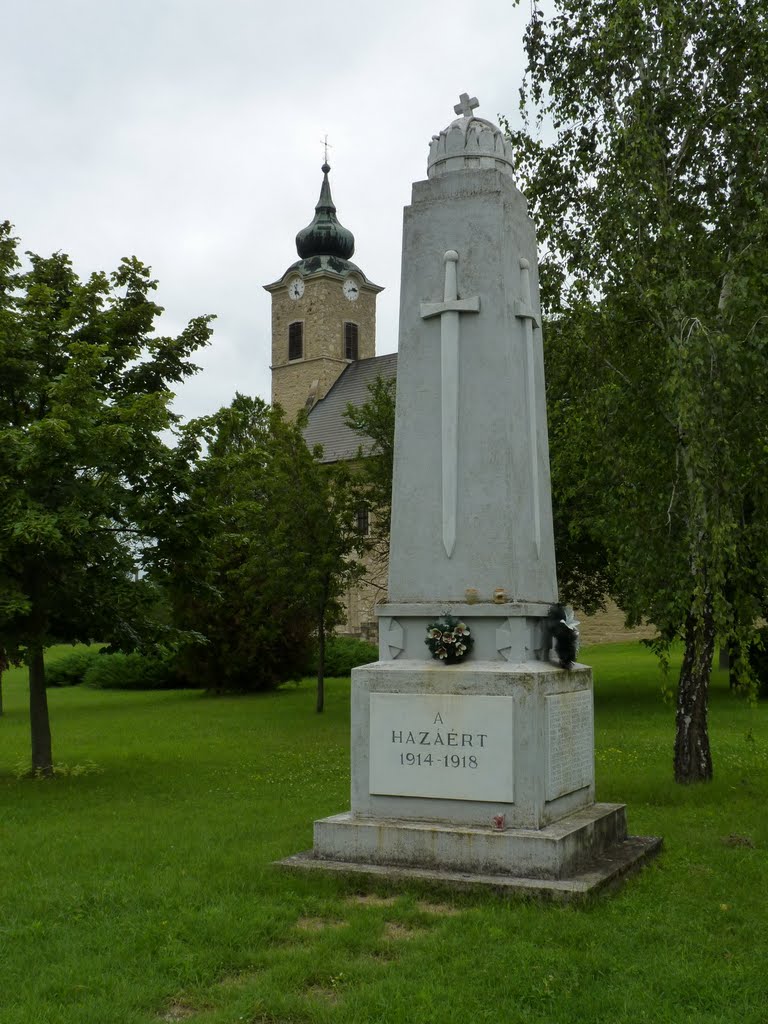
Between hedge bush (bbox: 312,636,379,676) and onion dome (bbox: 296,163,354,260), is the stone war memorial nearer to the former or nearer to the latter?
hedge bush (bbox: 312,636,379,676)

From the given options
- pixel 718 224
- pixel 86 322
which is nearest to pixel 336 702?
pixel 86 322

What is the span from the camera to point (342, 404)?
51062 millimetres

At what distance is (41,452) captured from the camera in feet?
37.0

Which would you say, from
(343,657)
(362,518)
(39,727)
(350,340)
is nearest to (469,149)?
(39,727)

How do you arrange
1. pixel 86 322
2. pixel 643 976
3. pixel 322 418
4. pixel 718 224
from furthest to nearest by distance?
pixel 322 418, pixel 86 322, pixel 718 224, pixel 643 976

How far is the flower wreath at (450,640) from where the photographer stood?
23.3ft

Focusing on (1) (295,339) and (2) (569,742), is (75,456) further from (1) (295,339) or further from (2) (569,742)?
(1) (295,339)

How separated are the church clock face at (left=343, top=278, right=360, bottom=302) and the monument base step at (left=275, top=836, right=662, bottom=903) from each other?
173ft

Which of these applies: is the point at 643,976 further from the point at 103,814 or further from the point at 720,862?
the point at 103,814

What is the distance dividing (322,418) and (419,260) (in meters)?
43.5

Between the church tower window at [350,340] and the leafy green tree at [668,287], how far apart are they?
153 feet

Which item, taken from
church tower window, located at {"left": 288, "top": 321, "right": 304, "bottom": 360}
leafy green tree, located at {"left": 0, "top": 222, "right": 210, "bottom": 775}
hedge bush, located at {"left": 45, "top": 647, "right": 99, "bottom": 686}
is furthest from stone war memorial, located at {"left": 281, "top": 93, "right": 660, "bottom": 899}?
church tower window, located at {"left": 288, "top": 321, "right": 304, "bottom": 360}

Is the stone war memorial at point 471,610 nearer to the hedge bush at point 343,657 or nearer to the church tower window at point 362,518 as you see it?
the church tower window at point 362,518

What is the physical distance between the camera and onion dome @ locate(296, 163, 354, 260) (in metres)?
58.8
